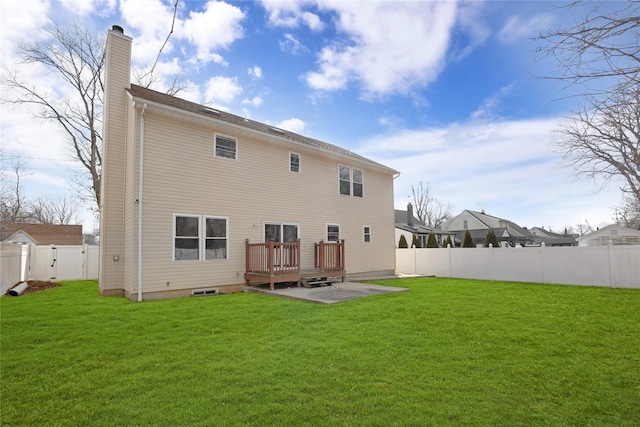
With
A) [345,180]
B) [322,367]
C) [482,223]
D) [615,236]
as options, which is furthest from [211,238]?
[482,223]

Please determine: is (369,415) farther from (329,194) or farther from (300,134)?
(300,134)

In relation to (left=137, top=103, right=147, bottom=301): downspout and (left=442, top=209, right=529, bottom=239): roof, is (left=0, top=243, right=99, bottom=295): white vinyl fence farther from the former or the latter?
(left=442, top=209, right=529, bottom=239): roof

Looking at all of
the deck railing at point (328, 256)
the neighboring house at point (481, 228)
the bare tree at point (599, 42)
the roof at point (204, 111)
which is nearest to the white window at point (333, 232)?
the deck railing at point (328, 256)

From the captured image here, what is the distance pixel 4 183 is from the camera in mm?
21281

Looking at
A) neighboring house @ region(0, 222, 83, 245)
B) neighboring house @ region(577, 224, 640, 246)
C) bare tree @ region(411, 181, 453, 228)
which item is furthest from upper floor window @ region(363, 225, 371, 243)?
neighboring house @ region(0, 222, 83, 245)

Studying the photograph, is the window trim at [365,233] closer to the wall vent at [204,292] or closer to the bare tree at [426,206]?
the wall vent at [204,292]

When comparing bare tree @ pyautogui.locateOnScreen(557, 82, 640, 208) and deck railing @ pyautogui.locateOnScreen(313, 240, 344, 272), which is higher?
bare tree @ pyautogui.locateOnScreen(557, 82, 640, 208)

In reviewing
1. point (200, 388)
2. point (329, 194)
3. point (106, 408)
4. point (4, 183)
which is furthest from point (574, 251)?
point (4, 183)

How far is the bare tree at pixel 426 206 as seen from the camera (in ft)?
130

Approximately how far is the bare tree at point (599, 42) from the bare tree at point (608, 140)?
0.19m

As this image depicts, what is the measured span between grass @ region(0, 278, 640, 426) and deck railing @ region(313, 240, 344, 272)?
175 inches

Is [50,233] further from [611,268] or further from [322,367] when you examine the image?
[611,268]

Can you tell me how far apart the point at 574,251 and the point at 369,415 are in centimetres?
1208

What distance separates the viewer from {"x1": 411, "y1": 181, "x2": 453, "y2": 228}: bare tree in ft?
130
